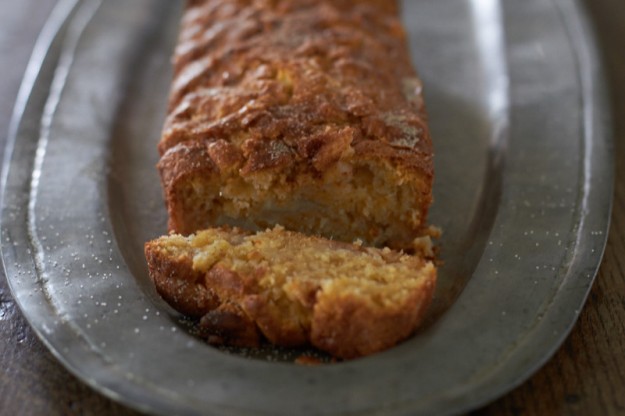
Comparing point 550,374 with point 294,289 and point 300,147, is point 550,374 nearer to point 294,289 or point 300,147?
point 294,289

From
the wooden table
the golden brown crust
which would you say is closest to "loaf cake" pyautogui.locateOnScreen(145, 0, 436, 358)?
the golden brown crust

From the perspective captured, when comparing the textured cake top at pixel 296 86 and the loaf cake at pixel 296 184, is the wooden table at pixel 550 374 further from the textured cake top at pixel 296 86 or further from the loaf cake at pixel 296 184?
the textured cake top at pixel 296 86

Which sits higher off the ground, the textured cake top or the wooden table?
the textured cake top

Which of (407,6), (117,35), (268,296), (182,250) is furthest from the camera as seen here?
(407,6)

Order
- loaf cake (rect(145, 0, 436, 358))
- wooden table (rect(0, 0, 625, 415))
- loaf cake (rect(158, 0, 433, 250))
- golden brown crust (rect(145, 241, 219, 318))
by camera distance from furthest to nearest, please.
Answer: loaf cake (rect(158, 0, 433, 250)), golden brown crust (rect(145, 241, 219, 318)), loaf cake (rect(145, 0, 436, 358)), wooden table (rect(0, 0, 625, 415))

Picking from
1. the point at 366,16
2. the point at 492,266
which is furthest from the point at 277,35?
the point at 492,266

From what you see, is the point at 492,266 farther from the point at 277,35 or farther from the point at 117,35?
the point at 117,35

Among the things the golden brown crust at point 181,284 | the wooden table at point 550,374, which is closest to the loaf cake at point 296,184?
the golden brown crust at point 181,284

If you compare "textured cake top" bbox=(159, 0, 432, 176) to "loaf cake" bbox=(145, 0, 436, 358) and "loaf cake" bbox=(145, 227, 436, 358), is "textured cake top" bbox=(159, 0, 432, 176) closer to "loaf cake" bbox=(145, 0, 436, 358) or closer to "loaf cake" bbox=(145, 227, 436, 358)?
"loaf cake" bbox=(145, 0, 436, 358)
